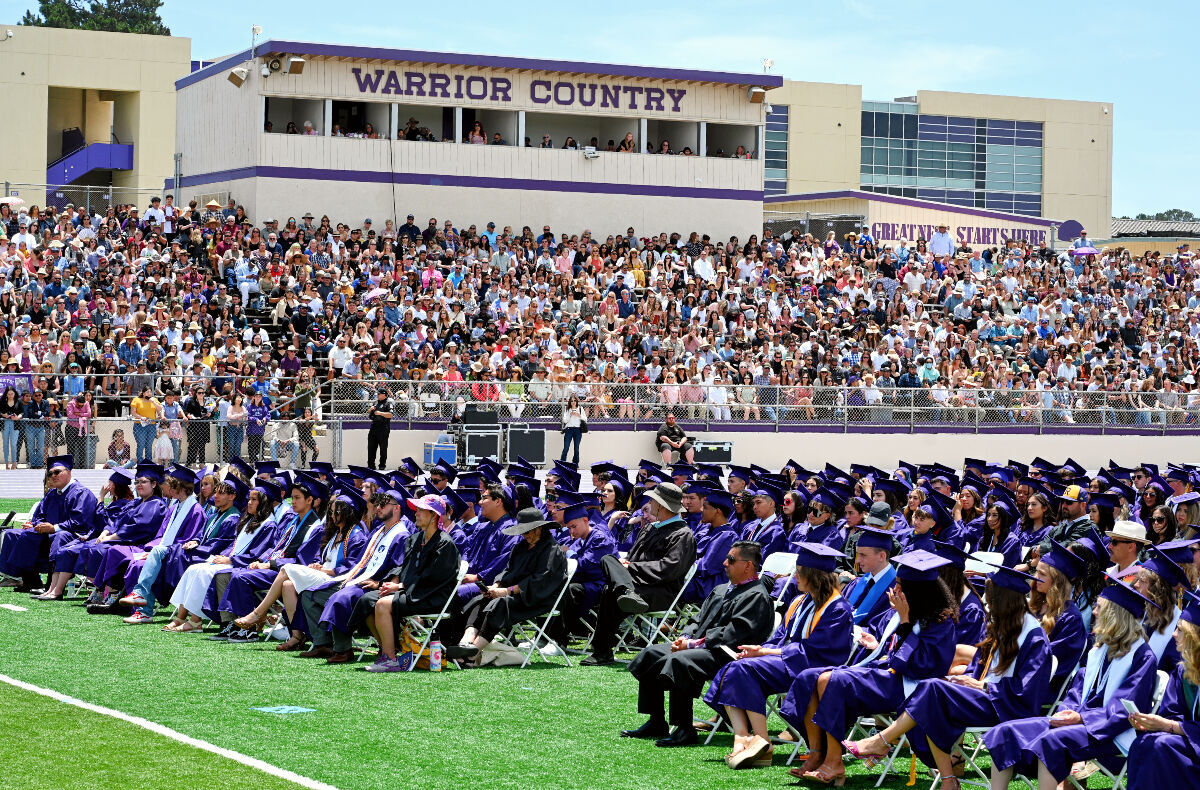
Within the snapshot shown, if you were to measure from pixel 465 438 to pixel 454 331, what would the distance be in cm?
365

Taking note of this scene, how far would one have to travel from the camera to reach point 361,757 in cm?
867

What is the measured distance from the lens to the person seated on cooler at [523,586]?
38.6ft

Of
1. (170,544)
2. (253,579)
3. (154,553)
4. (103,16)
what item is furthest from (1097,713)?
(103,16)

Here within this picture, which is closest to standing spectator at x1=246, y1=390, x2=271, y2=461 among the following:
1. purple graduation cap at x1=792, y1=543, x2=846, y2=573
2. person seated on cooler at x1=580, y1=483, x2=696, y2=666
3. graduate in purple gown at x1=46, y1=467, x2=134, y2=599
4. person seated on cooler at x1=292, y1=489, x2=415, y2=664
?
graduate in purple gown at x1=46, y1=467, x2=134, y2=599

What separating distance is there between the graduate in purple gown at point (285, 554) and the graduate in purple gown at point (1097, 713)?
7.18 metres

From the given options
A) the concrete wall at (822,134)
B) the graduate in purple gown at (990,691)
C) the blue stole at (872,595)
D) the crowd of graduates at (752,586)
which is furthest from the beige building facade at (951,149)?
the graduate in purple gown at (990,691)

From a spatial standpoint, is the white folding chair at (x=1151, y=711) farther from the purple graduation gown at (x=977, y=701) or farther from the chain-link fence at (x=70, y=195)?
the chain-link fence at (x=70, y=195)

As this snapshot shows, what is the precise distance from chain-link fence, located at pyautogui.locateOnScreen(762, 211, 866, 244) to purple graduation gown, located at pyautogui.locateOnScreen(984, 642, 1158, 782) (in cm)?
3820

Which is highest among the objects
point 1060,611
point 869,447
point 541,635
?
point 869,447

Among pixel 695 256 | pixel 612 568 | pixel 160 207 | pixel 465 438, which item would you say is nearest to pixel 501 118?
pixel 695 256

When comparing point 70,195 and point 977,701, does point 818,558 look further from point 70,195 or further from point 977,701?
point 70,195

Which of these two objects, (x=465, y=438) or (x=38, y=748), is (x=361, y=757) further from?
(x=465, y=438)

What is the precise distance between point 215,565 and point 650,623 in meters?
4.10

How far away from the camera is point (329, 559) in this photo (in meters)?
12.9
